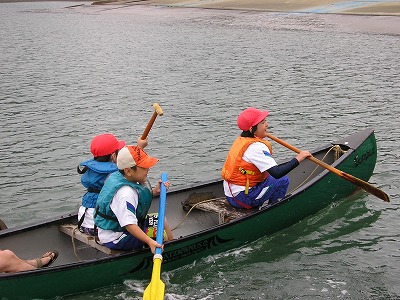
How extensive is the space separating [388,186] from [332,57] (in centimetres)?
1366

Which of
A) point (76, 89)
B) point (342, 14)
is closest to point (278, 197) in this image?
point (76, 89)

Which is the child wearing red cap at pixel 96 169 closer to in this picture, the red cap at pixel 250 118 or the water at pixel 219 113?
the water at pixel 219 113

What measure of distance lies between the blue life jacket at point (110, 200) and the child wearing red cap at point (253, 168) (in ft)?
5.83

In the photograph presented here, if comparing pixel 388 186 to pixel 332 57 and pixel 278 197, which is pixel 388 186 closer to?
pixel 278 197

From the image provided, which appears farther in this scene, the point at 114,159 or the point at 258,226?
the point at 258,226

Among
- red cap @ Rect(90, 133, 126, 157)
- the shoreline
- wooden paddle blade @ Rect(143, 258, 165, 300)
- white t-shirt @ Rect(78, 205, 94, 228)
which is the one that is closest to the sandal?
white t-shirt @ Rect(78, 205, 94, 228)

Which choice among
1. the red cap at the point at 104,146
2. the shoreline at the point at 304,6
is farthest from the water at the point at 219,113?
the shoreline at the point at 304,6

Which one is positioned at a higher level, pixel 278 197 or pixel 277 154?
pixel 278 197

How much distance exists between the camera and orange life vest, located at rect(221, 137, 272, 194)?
943 cm

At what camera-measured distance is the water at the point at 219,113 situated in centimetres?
933

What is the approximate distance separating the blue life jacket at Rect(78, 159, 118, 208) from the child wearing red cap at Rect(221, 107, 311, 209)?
1.87m

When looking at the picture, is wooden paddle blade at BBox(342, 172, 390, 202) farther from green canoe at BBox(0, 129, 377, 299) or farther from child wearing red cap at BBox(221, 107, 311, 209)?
child wearing red cap at BBox(221, 107, 311, 209)

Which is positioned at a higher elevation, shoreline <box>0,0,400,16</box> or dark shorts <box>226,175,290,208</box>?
dark shorts <box>226,175,290,208</box>

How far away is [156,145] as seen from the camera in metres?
15.4
